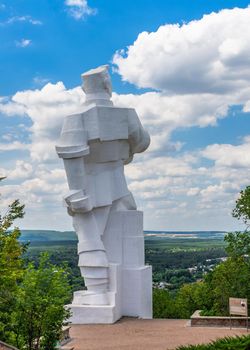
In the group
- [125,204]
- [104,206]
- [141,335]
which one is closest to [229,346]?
[141,335]

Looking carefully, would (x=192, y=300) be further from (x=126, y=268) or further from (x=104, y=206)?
(x=104, y=206)

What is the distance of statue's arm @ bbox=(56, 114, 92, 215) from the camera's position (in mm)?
14555

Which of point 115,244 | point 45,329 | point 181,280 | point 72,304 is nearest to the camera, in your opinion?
point 45,329

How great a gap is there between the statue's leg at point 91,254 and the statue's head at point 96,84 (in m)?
3.18

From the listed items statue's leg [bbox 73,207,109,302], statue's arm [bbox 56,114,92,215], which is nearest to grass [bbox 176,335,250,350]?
A: statue's leg [bbox 73,207,109,302]

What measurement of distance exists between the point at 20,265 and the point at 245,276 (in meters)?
6.33

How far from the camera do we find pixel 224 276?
16.6m

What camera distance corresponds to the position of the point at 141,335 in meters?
12.5

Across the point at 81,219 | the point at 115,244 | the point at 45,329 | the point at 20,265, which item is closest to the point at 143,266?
the point at 115,244

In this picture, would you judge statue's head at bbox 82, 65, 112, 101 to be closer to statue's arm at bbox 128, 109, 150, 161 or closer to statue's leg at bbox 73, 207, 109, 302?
statue's arm at bbox 128, 109, 150, 161

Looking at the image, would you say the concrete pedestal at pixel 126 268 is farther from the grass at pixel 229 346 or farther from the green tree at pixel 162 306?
the grass at pixel 229 346

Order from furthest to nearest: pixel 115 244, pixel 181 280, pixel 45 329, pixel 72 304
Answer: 1. pixel 181 280
2. pixel 115 244
3. pixel 72 304
4. pixel 45 329

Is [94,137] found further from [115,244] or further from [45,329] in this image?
[45,329]

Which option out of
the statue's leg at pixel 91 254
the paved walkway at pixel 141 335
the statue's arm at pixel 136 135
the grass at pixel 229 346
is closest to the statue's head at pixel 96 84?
the statue's arm at pixel 136 135
